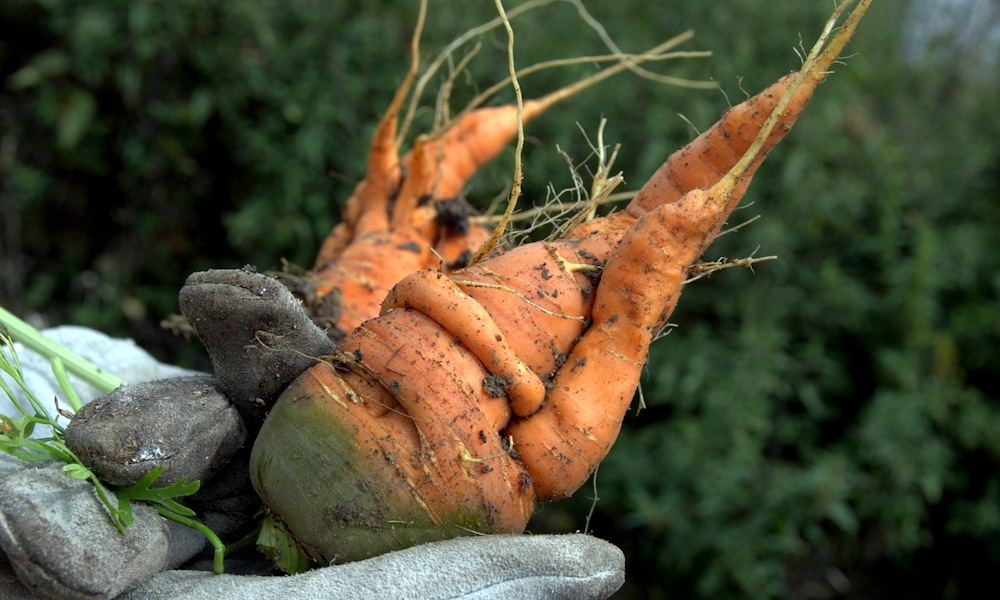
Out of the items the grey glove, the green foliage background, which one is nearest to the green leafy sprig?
the grey glove

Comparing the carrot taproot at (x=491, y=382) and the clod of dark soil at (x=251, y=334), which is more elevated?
the clod of dark soil at (x=251, y=334)

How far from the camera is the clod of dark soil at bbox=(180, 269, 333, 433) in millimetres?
1038

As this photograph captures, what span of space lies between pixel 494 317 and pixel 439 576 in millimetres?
345

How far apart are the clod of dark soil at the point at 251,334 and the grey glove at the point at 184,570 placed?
0.67ft

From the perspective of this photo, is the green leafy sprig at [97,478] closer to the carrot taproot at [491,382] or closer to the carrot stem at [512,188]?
the carrot taproot at [491,382]

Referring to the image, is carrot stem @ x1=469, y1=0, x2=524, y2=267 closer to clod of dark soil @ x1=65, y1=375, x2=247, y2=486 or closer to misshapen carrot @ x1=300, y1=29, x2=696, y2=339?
misshapen carrot @ x1=300, y1=29, x2=696, y2=339

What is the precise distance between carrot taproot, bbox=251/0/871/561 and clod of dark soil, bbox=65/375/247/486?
0.06 m

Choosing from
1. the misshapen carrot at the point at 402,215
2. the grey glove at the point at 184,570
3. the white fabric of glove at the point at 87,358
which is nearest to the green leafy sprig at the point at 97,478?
the grey glove at the point at 184,570

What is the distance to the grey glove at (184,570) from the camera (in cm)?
86

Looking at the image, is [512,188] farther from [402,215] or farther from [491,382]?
[402,215]

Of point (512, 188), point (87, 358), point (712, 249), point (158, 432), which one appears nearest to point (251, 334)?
point (158, 432)

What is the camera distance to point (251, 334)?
1.07 m

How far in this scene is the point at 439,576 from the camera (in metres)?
0.96

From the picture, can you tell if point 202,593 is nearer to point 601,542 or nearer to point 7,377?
point 601,542
